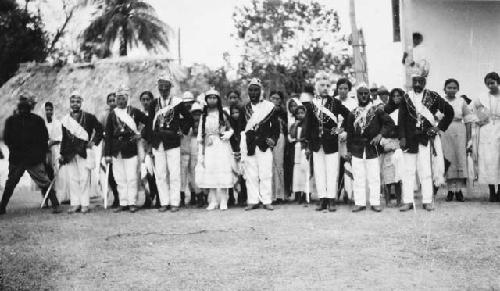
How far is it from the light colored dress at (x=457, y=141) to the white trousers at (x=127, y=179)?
484 centimetres

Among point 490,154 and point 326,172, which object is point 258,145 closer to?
point 326,172

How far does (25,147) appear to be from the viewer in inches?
363

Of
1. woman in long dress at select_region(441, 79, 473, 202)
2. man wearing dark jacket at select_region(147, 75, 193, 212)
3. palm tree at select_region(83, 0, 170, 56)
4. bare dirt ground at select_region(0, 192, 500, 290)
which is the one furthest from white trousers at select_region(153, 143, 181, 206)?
palm tree at select_region(83, 0, 170, 56)

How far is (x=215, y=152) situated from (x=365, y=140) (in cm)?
230

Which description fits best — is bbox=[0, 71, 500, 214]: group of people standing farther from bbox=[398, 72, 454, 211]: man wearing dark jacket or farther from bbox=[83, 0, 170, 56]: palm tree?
bbox=[83, 0, 170, 56]: palm tree

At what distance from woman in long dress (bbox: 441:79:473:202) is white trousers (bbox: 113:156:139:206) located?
4.84 m

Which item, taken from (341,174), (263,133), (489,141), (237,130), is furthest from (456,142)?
(237,130)

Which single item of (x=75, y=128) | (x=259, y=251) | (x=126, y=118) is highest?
(x=126, y=118)

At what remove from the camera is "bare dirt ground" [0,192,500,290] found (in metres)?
4.67

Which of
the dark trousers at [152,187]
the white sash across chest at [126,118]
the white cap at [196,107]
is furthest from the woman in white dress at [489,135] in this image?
the white sash across chest at [126,118]

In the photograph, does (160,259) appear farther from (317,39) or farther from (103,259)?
(317,39)

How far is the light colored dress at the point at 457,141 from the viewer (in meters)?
9.06

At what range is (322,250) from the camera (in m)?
5.68

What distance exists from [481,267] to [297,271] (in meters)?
1.51
